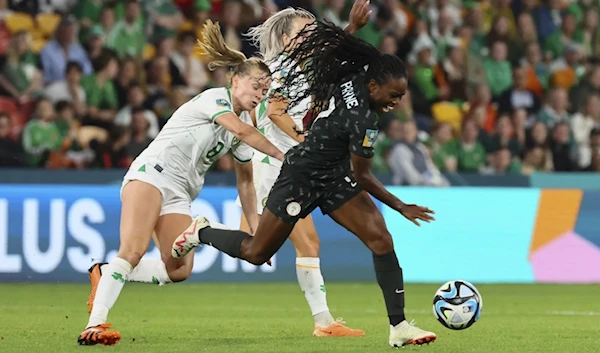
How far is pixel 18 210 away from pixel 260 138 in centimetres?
673

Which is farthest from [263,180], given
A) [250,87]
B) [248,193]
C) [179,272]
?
[250,87]

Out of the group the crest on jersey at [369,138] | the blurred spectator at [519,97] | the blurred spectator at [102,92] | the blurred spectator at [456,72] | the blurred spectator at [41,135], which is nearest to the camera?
the crest on jersey at [369,138]

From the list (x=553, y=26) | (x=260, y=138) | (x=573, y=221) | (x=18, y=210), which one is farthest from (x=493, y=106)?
(x=260, y=138)

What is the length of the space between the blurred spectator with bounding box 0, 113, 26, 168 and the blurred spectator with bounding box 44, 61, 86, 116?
1102 millimetres

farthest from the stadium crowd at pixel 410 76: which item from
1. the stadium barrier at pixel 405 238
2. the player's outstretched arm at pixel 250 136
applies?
the player's outstretched arm at pixel 250 136

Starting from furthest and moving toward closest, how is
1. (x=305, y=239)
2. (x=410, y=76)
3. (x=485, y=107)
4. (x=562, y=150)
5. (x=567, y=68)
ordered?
(x=567, y=68)
(x=410, y=76)
(x=485, y=107)
(x=562, y=150)
(x=305, y=239)

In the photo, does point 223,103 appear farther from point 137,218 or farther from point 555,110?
point 555,110

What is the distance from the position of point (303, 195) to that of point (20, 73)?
9.19 m

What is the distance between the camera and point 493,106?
18.1m

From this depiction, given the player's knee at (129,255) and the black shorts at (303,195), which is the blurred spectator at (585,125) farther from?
the player's knee at (129,255)

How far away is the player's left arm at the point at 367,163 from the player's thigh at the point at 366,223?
1.00 ft

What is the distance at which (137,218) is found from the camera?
24.3 feet

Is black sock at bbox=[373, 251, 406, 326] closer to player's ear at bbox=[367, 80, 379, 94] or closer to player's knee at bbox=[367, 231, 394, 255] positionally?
player's knee at bbox=[367, 231, 394, 255]

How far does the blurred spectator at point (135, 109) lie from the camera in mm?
15250
